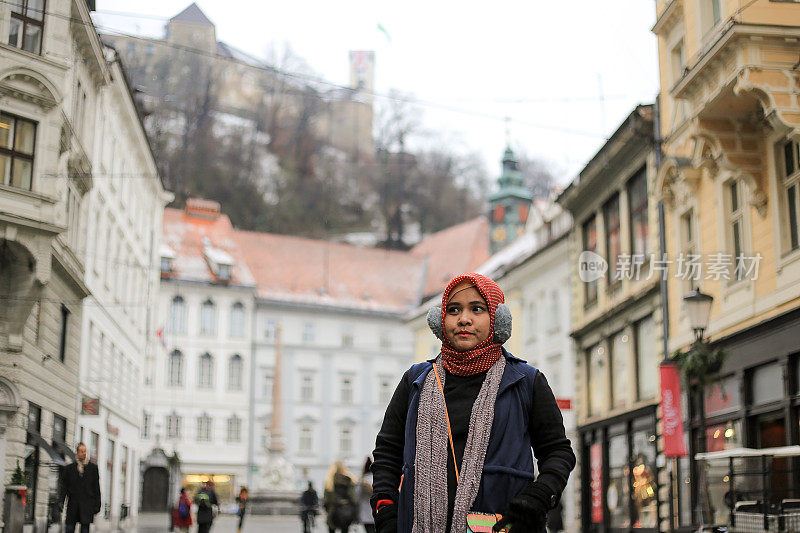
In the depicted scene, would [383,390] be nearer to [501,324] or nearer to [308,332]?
[308,332]

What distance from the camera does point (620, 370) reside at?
1075 inches

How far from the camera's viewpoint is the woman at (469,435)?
14.1ft

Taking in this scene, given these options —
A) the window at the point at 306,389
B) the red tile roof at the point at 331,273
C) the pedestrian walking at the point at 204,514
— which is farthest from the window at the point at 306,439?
the pedestrian walking at the point at 204,514

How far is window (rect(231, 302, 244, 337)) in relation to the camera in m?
66.0

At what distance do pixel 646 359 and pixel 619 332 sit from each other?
2.04 meters

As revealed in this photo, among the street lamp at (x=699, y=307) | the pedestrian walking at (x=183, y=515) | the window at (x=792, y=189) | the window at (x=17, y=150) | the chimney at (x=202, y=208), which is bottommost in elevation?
the pedestrian walking at (x=183, y=515)

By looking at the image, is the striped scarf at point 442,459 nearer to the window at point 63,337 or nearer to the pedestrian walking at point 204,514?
the pedestrian walking at point 204,514

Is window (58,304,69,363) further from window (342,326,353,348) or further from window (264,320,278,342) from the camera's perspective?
window (342,326,353,348)

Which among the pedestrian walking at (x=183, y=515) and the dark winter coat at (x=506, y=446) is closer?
the dark winter coat at (x=506, y=446)

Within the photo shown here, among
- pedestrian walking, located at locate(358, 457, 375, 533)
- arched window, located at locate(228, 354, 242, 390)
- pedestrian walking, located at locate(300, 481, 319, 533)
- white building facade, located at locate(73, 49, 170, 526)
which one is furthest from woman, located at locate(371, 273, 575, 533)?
arched window, located at locate(228, 354, 242, 390)

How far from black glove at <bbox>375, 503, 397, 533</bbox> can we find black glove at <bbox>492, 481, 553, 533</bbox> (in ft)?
1.43

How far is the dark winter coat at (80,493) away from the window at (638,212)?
13944mm

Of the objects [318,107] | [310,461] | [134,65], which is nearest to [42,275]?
[134,65]

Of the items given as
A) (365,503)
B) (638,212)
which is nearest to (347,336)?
(638,212)
